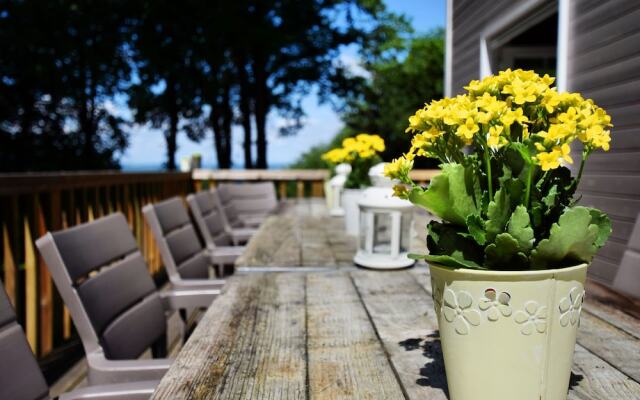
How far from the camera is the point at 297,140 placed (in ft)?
59.7

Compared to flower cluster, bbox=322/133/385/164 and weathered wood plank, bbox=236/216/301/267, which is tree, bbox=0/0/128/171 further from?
flower cluster, bbox=322/133/385/164

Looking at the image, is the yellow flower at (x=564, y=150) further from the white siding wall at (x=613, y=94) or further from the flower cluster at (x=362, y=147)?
the white siding wall at (x=613, y=94)

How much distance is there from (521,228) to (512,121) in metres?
0.13

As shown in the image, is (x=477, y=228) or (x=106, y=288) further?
(x=106, y=288)

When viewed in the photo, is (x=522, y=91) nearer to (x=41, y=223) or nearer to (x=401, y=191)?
(x=401, y=191)

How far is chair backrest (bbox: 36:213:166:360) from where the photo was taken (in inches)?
50.9

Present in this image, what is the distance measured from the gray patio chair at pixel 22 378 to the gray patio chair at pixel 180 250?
0.84 m

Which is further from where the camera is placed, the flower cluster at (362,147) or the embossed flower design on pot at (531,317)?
the flower cluster at (362,147)

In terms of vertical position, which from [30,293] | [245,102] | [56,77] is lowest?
[30,293]

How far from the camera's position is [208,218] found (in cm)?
305

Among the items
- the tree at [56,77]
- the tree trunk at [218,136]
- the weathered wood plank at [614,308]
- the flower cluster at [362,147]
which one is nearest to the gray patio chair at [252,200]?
the flower cluster at [362,147]

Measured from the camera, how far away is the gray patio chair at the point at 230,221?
11.7 ft

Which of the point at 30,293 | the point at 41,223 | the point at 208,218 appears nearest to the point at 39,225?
the point at 41,223

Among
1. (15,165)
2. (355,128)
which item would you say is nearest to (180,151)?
(15,165)
